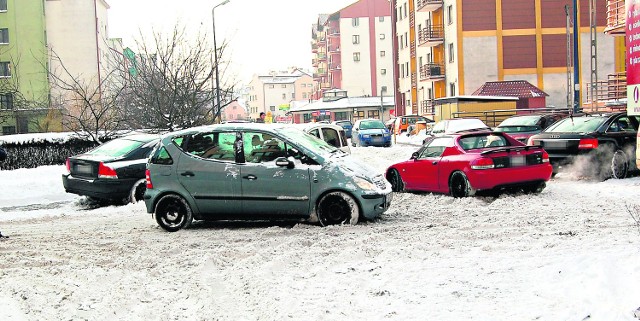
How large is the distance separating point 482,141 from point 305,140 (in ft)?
13.3

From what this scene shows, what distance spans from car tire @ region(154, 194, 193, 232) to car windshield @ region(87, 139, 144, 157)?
14.4 feet

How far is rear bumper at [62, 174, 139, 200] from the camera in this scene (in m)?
14.6

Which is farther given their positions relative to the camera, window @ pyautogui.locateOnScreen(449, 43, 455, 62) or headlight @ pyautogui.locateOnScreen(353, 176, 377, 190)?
window @ pyautogui.locateOnScreen(449, 43, 455, 62)

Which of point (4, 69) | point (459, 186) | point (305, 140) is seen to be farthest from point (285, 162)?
point (4, 69)

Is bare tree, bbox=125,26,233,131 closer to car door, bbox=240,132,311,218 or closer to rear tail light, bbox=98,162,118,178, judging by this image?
rear tail light, bbox=98,162,118,178

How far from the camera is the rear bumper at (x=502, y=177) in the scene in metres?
12.6

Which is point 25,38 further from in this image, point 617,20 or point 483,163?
point 483,163

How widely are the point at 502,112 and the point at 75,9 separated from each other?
152ft

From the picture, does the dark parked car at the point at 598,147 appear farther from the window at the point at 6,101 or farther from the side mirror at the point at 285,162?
the window at the point at 6,101

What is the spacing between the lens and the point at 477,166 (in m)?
12.7

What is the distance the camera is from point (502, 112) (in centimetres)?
4478

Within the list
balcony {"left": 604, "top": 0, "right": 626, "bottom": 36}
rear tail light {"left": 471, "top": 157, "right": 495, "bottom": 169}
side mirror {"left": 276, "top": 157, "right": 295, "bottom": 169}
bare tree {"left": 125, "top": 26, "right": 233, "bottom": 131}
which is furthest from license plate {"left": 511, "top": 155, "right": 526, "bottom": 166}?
balcony {"left": 604, "top": 0, "right": 626, "bottom": 36}

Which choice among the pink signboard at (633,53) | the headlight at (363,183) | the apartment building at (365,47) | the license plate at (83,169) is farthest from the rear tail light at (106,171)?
the apartment building at (365,47)

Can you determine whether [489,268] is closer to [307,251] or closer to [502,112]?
[307,251]
